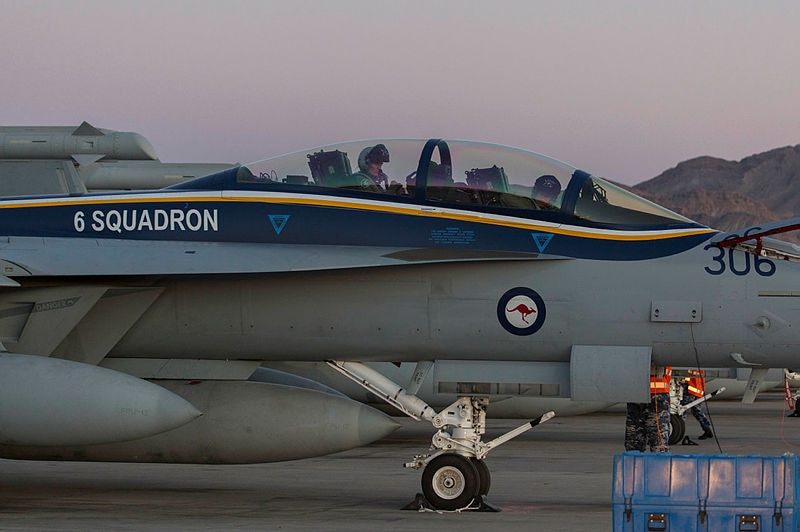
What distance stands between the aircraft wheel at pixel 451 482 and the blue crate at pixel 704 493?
2.19m

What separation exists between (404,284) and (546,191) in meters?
1.39

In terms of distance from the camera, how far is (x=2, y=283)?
31.6 ft

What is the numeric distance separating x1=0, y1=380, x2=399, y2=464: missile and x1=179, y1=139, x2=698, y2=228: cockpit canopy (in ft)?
6.32

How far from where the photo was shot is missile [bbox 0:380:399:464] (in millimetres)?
10625

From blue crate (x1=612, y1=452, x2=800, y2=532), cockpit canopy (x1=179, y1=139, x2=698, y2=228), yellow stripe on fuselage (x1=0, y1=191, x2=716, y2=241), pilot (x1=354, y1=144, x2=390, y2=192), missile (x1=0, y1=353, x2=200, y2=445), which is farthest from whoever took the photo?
pilot (x1=354, y1=144, x2=390, y2=192)

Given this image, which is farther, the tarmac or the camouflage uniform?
the camouflage uniform

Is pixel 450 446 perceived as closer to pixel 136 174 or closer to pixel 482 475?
pixel 482 475

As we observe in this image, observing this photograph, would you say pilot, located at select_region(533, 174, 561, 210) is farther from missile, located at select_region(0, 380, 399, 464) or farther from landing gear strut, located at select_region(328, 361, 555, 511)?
missile, located at select_region(0, 380, 399, 464)

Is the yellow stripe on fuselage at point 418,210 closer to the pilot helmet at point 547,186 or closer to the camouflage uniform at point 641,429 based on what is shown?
the pilot helmet at point 547,186

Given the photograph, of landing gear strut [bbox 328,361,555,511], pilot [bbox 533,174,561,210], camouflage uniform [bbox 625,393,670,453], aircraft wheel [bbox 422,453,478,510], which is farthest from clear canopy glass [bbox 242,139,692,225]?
camouflage uniform [bbox 625,393,670,453]

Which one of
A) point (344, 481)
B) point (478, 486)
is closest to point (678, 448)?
point (344, 481)

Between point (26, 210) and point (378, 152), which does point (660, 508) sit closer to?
point (378, 152)

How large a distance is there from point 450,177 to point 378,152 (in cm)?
66

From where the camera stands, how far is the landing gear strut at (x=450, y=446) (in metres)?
10.2
